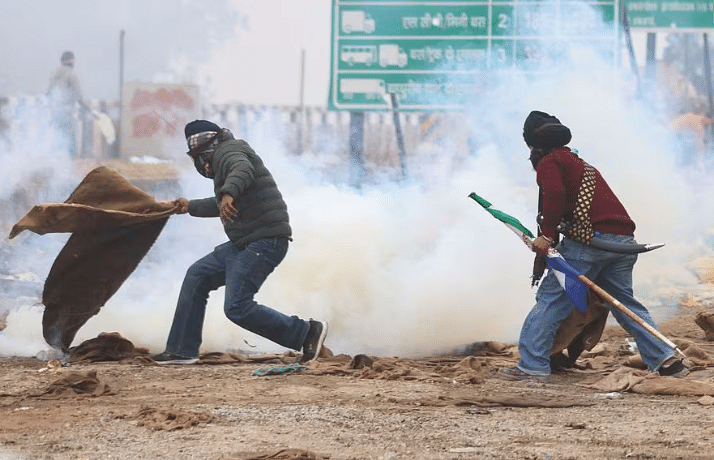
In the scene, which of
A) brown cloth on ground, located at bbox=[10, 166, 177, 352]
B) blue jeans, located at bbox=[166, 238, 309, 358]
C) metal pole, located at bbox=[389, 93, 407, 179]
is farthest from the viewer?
metal pole, located at bbox=[389, 93, 407, 179]

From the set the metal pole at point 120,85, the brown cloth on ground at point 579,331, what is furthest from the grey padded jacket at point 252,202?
the metal pole at point 120,85

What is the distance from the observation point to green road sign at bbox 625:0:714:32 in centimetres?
1792

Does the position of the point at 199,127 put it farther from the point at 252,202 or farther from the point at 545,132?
the point at 545,132

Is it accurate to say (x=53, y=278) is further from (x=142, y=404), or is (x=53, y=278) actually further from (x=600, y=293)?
(x=600, y=293)

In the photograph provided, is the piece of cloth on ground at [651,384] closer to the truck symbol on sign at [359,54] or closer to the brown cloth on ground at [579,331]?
the brown cloth on ground at [579,331]

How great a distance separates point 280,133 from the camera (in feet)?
65.9

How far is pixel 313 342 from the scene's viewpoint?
801cm

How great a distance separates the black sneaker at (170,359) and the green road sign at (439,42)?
9585 mm

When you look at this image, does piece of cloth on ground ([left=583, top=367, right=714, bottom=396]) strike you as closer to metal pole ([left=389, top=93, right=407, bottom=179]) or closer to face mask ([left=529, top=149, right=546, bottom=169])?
face mask ([left=529, top=149, right=546, bottom=169])

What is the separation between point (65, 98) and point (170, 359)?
428 inches

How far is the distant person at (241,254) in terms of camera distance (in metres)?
7.82

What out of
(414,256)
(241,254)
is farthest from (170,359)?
(414,256)

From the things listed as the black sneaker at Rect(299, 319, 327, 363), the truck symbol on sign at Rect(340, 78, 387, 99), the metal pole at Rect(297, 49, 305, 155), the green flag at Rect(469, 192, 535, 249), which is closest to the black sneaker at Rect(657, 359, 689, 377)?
the green flag at Rect(469, 192, 535, 249)

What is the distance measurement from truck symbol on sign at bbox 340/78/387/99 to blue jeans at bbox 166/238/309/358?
9.59 meters
